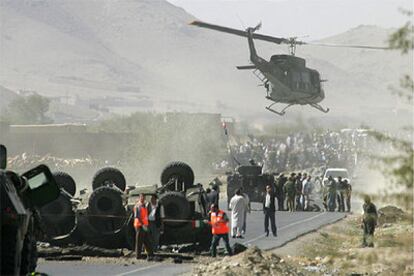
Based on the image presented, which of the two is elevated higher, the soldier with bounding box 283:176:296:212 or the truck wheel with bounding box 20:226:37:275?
the soldier with bounding box 283:176:296:212

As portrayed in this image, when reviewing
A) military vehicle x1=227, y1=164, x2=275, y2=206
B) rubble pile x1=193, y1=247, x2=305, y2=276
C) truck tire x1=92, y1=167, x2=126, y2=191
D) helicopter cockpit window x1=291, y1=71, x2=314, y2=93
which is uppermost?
helicopter cockpit window x1=291, y1=71, x2=314, y2=93

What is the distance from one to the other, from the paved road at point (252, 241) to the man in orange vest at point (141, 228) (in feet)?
3.37

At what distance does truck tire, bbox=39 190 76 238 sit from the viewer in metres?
28.8

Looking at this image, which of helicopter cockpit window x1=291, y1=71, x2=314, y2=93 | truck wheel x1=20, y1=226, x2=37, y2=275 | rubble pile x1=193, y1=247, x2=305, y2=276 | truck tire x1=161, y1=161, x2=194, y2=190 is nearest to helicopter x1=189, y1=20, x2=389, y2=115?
helicopter cockpit window x1=291, y1=71, x2=314, y2=93

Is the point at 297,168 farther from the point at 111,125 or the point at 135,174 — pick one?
the point at 111,125

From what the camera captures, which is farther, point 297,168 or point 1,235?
point 297,168

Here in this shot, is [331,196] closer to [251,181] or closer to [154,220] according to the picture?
[251,181]

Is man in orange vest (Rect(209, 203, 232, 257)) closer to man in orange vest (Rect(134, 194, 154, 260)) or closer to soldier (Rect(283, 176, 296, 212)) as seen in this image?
man in orange vest (Rect(134, 194, 154, 260))

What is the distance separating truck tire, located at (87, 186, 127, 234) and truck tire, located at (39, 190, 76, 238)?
44 cm

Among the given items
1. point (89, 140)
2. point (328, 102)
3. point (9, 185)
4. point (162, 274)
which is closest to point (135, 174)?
point (89, 140)

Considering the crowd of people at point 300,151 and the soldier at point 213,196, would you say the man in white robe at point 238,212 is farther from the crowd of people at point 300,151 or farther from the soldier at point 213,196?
the crowd of people at point 300,151

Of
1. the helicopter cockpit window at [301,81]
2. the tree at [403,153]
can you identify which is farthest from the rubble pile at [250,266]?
the helicopter cockpit window at [301,81]

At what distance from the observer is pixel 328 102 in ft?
484

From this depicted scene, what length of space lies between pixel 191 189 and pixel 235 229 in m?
3.16
